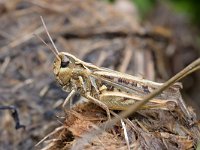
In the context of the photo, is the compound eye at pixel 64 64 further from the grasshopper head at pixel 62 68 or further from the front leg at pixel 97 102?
the front leg at pixel 97 102

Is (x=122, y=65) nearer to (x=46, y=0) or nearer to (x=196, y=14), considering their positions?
(x=46, y=0)

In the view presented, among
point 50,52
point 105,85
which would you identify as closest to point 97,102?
point 105,85

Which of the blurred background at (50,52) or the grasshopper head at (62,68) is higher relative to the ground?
the grasshopper head at (62,68)

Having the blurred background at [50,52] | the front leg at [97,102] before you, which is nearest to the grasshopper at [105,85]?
the front leg at [97,102]

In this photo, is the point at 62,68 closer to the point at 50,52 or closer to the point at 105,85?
the point at 105,85

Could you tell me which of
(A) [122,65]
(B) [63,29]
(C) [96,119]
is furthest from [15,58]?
(C) [96,119]

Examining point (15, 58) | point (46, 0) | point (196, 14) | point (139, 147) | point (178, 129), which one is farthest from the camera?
point (196, 14)
